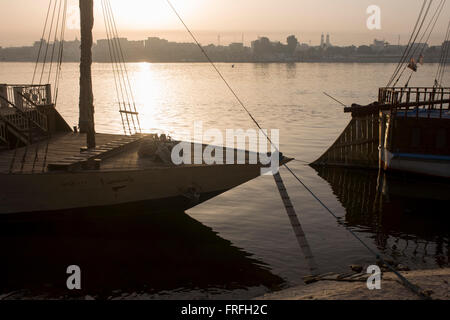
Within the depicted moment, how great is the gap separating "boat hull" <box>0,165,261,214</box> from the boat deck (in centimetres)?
58

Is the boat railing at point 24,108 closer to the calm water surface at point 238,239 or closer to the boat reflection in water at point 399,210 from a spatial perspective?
the calm water surface at point 238,239

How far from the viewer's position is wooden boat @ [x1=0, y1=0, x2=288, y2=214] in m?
16.0

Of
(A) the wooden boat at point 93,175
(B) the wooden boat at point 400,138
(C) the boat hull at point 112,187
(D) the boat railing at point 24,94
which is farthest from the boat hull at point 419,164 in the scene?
(D) the boat railing at point 24,94

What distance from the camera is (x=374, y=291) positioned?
1057 centimetres

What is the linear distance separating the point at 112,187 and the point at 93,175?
0.85m

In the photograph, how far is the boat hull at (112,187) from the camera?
1597 cm

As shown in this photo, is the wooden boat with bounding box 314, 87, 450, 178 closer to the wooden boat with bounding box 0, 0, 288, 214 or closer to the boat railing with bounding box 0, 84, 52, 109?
the wooden boat with bounding box 0, 0, 288, 214

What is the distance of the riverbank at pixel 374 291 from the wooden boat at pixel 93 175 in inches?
258

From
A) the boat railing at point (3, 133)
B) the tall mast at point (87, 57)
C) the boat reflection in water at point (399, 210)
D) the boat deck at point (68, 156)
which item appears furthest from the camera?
the boat railing at point (3, 133)

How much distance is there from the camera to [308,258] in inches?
569

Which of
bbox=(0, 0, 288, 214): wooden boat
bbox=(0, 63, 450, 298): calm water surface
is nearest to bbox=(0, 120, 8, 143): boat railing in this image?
bbox=(0, 0, 288, 214): wooden boat

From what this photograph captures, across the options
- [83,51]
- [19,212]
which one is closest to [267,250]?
[19,212]
